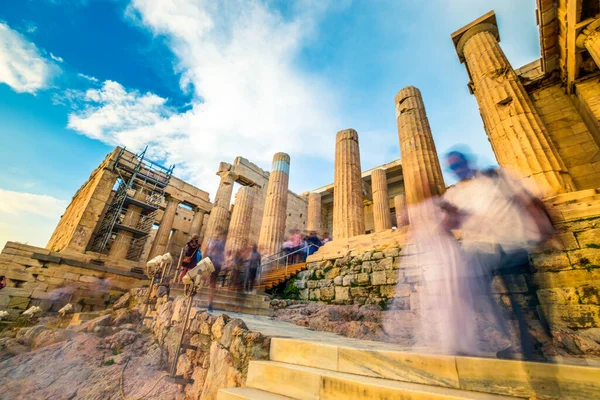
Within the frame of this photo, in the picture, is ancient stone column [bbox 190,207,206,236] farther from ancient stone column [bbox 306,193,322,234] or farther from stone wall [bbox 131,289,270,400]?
stone wall [bbox 131,289,270,400]

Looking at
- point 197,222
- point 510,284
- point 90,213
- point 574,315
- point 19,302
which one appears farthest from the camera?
point 197,222

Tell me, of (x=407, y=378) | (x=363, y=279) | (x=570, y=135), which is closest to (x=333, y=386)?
(x=407, y=378)

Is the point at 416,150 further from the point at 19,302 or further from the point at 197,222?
the point at 197,222

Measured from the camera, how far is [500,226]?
370 centimetres

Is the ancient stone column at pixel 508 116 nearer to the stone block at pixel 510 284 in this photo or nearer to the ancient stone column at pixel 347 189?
the stone block at pixel 510 284

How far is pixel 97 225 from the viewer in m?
13.2

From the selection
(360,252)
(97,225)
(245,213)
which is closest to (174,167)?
(97,225)

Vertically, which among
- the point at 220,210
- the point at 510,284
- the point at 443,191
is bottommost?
A: the point at 510,284

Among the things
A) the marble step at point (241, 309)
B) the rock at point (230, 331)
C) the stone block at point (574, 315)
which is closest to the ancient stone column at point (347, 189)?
the marble step at point (241, 309)

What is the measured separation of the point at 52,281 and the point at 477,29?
1803 cm

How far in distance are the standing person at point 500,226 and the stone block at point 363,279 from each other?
2347 mm

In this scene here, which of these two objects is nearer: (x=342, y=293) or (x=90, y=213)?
(x=342, y=293)

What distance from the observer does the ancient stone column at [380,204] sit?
12.7 m

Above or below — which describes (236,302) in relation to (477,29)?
below
